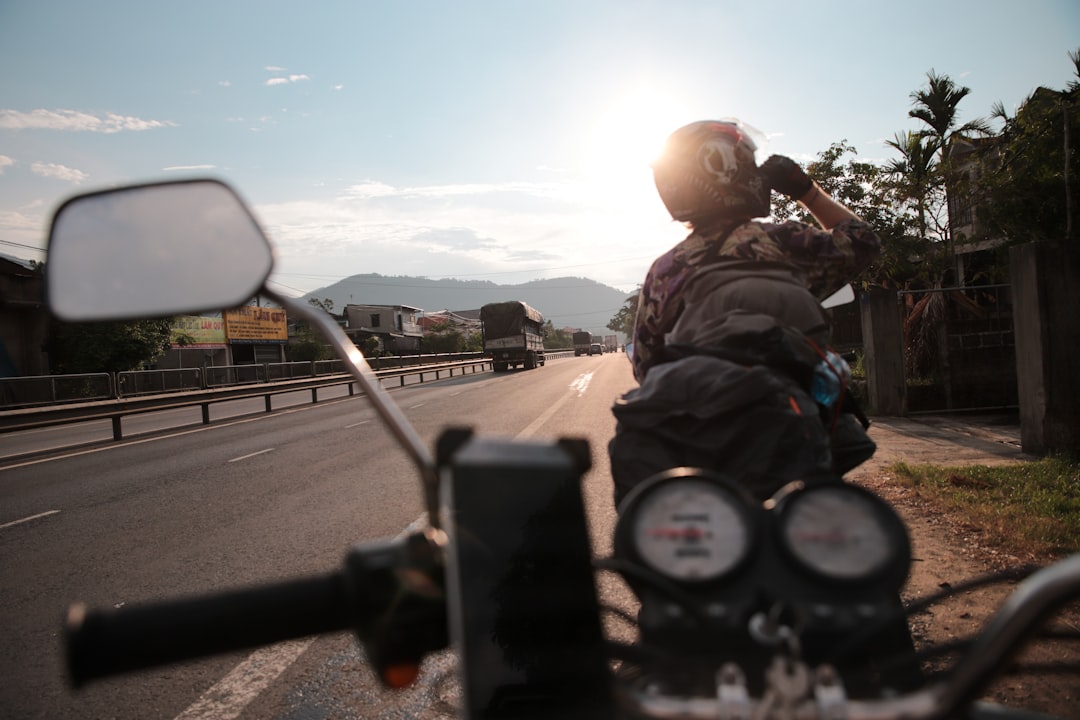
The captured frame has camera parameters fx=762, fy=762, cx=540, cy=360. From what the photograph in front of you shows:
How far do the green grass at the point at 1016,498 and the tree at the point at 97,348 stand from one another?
116ft

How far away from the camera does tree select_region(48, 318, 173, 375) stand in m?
34.2

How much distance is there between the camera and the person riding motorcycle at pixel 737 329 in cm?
141

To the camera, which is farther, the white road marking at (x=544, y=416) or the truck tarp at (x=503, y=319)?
the truck tarp at (x=503, y=319)

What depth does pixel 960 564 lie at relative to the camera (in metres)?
4.52

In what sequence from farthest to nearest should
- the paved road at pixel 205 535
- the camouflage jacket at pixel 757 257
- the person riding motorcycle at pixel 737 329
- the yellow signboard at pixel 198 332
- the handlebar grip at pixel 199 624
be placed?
the yellow signboard at pixel 198 332
the paved road at pixel 205 535
the camouflage jacket at pixel 757 257
the person riding motorcycle at pixel 737 329
the handlebar grip at pixel 199 624

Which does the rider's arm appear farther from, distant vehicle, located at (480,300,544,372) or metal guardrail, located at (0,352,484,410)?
distant vehicle, located at (480,300,544,372)

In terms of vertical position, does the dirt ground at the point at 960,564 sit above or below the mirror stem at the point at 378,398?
below

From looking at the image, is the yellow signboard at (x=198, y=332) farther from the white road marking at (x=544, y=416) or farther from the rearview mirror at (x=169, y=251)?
the rearview mirror at (x=169, y=251)

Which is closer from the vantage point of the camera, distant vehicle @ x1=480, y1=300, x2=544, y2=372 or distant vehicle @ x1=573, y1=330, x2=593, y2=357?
distant vehicle @ x1=480, y1=300, x2=544, y2=372

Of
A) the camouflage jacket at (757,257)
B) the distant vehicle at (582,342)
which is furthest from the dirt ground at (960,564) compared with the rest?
the distant vehicle at (582,342)

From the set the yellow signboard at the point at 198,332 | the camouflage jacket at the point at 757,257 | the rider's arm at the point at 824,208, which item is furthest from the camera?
the yellow signboard at the point at 198,332

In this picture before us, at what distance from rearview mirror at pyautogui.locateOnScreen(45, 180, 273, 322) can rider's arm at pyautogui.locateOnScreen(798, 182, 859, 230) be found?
1709 mm

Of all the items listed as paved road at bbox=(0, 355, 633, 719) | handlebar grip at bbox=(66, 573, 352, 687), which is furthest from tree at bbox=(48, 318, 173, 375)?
handlebar grip at bbox=(66, 573, 352, 687)

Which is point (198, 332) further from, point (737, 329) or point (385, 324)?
point (737, 329)
